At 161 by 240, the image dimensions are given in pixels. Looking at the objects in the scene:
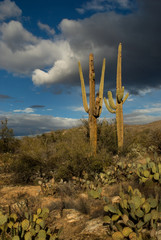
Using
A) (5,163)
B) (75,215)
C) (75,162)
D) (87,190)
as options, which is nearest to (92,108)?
(75,162)

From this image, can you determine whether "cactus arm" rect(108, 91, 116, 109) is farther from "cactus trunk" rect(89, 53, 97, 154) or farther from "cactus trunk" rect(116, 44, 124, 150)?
"cactus trunk" rect(89, 53, 97, 154)

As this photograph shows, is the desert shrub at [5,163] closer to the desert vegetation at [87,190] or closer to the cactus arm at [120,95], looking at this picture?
the desert vegetation at [87,190]

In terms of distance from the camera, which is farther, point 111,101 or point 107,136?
point 111,101

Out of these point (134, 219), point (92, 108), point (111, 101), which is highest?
point (111, 101)

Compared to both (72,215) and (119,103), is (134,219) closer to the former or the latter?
(72,215)

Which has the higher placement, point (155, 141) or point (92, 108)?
point (92, 108)

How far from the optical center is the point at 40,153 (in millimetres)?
8891

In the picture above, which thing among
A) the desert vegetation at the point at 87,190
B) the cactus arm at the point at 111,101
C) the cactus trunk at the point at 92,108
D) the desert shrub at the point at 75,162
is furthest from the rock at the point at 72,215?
the cactus arm at the point at 111,101

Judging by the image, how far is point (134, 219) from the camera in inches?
137

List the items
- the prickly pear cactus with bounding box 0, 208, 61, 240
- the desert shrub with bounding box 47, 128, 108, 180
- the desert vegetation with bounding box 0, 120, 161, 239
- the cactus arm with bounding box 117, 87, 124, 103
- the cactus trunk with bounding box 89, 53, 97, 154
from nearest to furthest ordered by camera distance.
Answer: the prickly pear cactus with bounding box 0, 208, 61, 240 < the desert vegetation with bounding box 0, 120, 161, 239 < the desert shrub with bounding box 47, 128, 108, 180 < the cactus trunk with bounding box 89, 53, 97, 154 < the cactus arm with bounding box 117, 87, 124, 103

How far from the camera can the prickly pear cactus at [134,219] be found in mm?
3217

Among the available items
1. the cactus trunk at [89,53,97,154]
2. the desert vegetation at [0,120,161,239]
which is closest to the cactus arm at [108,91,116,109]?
the desert vegetation at [0,120,161,239]

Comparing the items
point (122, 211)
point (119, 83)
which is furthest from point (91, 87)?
point (122, 211)

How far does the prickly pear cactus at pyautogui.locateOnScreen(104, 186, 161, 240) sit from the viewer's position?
3.22 m
